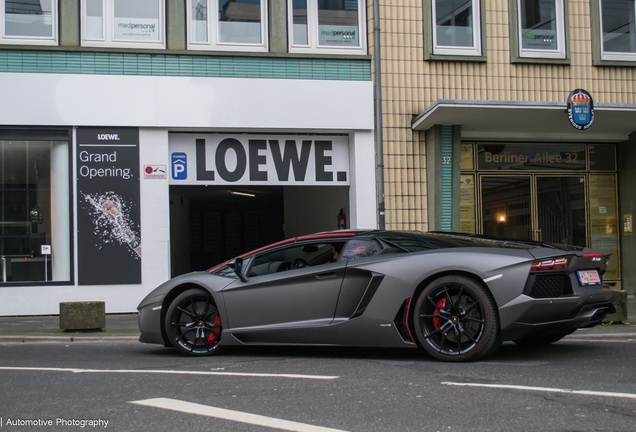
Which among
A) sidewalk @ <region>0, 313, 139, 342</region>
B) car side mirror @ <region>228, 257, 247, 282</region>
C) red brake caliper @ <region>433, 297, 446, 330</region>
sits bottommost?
sidewalk @ <region>0, 313, 139, 342</region>

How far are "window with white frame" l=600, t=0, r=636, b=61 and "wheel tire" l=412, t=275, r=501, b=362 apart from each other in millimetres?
11026

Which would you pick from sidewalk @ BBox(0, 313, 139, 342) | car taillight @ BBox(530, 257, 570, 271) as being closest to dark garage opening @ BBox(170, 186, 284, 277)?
sidewalk @ BBox(0, 313, 139, 342)

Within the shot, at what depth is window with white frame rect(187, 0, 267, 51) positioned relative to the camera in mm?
15344

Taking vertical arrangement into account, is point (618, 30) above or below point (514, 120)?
above

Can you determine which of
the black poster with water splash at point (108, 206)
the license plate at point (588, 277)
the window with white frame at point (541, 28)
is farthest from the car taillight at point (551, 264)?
the window with white frame at point (541, 28)

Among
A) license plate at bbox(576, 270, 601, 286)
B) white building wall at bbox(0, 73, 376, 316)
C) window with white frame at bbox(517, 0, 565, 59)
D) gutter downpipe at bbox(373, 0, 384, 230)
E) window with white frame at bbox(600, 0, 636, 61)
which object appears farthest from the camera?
window with white frame at bbox(600, 0, 636, 61)

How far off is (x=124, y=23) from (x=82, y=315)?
6128 mm

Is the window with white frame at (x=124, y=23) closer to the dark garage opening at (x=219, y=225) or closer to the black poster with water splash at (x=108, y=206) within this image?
the black poster with water splash at (x=108, y=206)

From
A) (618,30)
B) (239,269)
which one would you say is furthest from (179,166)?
(618,30)

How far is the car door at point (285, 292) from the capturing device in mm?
7777

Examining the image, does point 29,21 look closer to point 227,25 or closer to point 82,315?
point 227,25

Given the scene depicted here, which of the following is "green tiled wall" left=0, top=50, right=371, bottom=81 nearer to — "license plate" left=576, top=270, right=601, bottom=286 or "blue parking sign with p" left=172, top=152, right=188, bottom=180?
"blue parking sign with p" left=172, top=152, right=188, bottom=180

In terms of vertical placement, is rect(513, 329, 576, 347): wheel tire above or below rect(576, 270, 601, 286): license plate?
below

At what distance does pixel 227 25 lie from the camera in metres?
15.5
